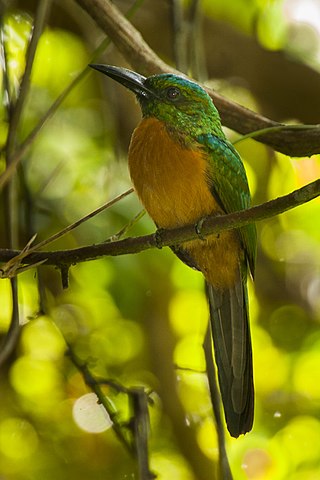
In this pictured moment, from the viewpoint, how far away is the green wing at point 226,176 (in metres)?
2.03

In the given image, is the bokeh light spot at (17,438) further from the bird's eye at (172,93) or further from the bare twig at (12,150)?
the bird's eye at (172,93)

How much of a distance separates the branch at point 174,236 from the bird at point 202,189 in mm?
282

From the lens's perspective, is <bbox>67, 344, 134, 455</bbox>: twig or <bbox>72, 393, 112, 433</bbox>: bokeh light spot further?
<bbox>72, 393, 112, 433</bbox>: bokeh light spot

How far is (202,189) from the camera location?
2014 mm

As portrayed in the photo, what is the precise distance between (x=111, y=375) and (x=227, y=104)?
113 centimetres

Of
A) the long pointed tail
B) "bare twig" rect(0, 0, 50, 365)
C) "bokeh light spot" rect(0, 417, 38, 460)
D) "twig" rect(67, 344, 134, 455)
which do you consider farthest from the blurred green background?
the long pointed tail

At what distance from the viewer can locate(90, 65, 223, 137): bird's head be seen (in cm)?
211

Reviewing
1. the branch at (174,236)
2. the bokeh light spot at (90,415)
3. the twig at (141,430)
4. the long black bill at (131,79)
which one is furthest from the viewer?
the bokeh light spot at (90,415)

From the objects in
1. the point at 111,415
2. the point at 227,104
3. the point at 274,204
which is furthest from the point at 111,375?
the point at 274,204

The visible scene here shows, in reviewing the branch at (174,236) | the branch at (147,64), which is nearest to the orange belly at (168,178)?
the branch at (147,64)

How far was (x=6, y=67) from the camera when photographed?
2.46 meters

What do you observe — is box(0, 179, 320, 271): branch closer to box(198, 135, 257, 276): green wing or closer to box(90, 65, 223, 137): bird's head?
box(198, 135, 257, 276): green wing

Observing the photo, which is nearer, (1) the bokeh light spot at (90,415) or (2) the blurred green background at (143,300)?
(1) the bokeh light spot at (90,415)

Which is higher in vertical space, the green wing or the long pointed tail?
the green wing
